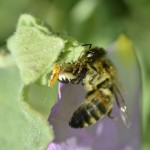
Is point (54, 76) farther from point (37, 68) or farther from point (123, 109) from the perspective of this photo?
point (123, 109)

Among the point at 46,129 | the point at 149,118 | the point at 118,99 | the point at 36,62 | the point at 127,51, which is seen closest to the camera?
the point at 46,129

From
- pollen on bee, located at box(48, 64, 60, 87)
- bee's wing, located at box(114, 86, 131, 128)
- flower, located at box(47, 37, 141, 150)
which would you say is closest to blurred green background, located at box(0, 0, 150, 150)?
flower, located at box(47, 37, 141, 150)

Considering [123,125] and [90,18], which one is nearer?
[123,125]

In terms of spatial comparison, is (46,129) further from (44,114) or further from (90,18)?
(90,18)

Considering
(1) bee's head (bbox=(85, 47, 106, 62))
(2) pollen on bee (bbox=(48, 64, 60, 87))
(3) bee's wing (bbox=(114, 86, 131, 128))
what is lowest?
(3) bee's wing (bbox=(114, 86, 131, 128))

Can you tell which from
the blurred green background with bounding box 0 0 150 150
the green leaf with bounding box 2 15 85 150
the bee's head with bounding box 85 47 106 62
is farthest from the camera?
the blurred green background with bounding box 0 0 150 150

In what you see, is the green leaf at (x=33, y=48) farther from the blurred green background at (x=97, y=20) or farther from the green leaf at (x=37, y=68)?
the blurred green background at (x=97, y=20)

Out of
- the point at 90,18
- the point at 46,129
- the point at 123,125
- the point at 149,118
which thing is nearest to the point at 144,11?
the point at 90,18

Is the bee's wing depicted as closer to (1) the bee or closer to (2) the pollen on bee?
(1) the bee
